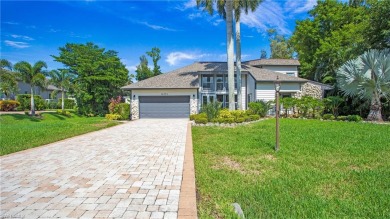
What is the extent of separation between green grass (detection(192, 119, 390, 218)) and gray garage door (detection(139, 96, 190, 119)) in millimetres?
13261

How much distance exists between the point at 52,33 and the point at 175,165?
839 inches

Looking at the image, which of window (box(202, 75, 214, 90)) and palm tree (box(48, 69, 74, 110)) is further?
palm tree (box(48, 69, 74, 110))

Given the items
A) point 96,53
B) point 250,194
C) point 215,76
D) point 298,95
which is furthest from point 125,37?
point 250,194

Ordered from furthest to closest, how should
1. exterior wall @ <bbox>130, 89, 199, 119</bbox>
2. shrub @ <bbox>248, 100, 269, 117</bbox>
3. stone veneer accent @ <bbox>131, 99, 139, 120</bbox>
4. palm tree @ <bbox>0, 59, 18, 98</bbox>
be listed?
1. palm tree @ <bbox>0, 59, 18, 98</bbox>
2. stone veneer accent @ <bbox>131, 99, 139, 120</bbox>
3. exterior wall @ <bbox>130, 89, 199, 119</bbox>
4. shrub @ <bbox>248, 100, 269, 117</bbox>

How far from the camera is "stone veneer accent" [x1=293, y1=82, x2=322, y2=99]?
813 inches

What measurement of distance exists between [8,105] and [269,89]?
34969mm

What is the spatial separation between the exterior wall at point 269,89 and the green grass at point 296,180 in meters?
13.3

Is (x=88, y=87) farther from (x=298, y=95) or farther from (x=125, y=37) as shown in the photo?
(x=298, y=95)

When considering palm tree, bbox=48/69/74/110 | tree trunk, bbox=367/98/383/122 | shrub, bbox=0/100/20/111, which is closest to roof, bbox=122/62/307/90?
tree trunk, bbox=367/98/383/122

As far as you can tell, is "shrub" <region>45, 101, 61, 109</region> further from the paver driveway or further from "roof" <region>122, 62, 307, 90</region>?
the paver driveway

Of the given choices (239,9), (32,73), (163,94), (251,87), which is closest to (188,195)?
(163,94)

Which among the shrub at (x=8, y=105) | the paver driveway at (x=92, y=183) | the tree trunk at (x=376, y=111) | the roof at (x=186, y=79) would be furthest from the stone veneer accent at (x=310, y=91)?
the shrub at (x=8, y=105)

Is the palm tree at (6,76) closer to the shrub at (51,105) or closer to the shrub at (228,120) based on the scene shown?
the shrub at (51,105)

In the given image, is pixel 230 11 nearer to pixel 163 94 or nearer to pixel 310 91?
pixel 163 94
